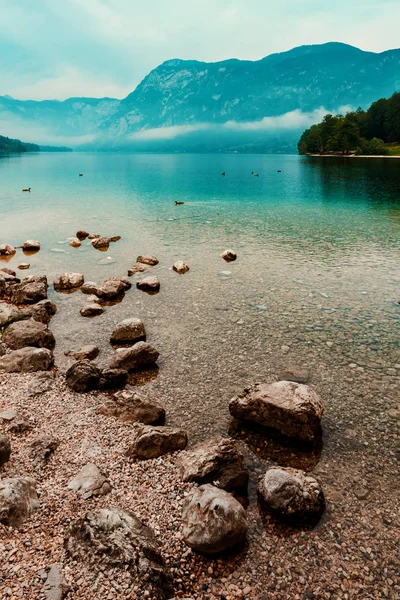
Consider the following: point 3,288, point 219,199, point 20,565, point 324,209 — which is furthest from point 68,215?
point 20,565

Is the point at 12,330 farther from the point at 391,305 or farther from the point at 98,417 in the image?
the point at 391,305

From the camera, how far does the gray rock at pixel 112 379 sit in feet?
42.7

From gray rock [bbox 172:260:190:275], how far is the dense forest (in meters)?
162

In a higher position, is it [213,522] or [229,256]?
[229,256]

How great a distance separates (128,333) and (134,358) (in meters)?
2.45

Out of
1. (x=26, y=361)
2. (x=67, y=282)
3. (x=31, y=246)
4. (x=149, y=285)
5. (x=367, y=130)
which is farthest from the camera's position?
(x=367, y=130)

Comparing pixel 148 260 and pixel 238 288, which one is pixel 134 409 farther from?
pixel 148 260

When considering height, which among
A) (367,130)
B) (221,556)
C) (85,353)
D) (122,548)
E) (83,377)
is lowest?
(221,556)

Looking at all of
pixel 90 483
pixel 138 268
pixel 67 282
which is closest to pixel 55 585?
pixel 90 483

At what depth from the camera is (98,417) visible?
36.8ft

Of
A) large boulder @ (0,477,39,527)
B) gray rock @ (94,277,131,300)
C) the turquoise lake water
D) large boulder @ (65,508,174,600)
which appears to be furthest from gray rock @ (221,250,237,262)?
large boulder @ (65,508,174,600)

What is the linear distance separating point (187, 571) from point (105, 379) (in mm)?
7464

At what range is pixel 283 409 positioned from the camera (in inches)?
404

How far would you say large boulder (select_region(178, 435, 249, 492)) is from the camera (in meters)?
8.62
